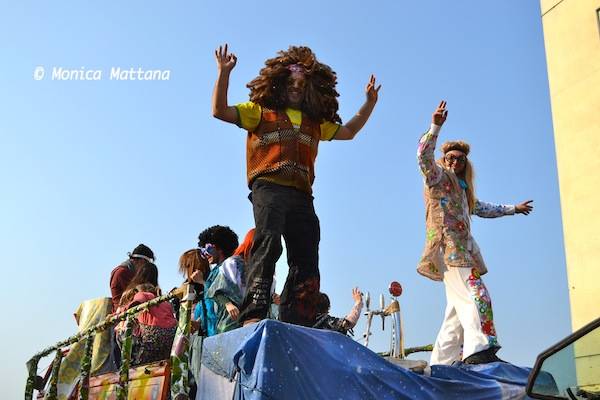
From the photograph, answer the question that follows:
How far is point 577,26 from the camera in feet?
35.4

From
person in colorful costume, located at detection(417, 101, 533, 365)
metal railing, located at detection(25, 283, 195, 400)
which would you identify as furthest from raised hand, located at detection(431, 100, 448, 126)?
metal railing, located at detection(25, 283, 195, 400)

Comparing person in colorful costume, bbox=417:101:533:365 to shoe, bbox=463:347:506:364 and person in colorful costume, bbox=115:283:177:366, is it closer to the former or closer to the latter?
shoe, bbox=463:347:506:364

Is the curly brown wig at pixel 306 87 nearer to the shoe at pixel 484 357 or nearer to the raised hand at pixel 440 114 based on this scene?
the raised hand at pixel 440 114

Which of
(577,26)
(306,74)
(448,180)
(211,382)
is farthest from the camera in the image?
(577,26)

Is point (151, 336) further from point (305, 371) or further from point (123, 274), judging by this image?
point (305, 371)

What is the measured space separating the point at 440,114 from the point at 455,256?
101 centimetres

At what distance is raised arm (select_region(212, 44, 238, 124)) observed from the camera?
3877mm

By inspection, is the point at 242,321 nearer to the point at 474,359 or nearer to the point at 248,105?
the point at 248,105

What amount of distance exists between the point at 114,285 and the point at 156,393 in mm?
2459

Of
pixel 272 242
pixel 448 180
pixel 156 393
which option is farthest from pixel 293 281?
pixel 448 180

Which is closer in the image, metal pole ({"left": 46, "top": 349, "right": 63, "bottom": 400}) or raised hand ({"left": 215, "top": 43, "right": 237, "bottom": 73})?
raised hand ({"left": 215, "top": 43, "right": 237, "bottom": 73})

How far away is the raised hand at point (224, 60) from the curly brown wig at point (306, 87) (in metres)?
0.29

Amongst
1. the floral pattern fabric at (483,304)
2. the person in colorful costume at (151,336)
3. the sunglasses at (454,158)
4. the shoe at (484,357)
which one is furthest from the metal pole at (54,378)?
the sunglasses at (454,158)

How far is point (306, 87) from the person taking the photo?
4188mm
